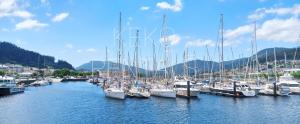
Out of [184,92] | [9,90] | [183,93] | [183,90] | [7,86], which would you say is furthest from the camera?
[9,90]

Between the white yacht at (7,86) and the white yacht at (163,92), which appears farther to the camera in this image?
the white yacht at (7,86)

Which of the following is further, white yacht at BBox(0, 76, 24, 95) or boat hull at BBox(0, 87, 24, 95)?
white yacht at BBox(0, 76, 24, 95)

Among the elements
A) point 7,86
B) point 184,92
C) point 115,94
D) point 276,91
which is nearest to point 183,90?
point 184,92

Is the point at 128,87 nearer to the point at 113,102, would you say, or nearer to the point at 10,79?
the point at 113,102

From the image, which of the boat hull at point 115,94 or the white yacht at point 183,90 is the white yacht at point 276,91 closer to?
the white yacht at point 183,90

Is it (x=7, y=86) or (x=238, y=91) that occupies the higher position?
(x=7, y=86)

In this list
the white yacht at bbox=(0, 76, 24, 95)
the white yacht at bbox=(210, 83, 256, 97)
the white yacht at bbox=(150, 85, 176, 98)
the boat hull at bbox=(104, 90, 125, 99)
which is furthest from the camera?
A: the white yacht at bbox=(0, 76, 24, 95)

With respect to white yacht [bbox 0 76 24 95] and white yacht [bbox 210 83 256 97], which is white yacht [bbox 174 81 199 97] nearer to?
white yacht [bbox 210 83 256 97]

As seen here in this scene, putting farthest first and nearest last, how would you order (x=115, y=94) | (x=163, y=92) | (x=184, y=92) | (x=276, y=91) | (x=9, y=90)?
(x=9, y=90)
(x=276, y=91)
(x=184, y=92)
(x=163, y=92)
(x=115, y=94)

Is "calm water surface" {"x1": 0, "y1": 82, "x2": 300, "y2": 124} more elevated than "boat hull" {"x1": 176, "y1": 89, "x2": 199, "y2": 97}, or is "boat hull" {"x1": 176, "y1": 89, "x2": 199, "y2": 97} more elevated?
"boat hull" {"x1": 176, "y1": 89, "x2": 199, "y2": 97}

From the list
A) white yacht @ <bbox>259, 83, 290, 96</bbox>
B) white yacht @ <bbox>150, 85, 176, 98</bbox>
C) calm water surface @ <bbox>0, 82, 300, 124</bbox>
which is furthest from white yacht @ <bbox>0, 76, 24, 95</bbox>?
white yacht @ <bbox>259, 83, 290, 96</bbox>

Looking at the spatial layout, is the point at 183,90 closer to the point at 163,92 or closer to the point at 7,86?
the point at 163,92

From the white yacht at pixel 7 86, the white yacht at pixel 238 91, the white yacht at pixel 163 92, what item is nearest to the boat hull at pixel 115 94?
the white yacht at pixel 163 92

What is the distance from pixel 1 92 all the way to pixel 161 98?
48.5 meters
